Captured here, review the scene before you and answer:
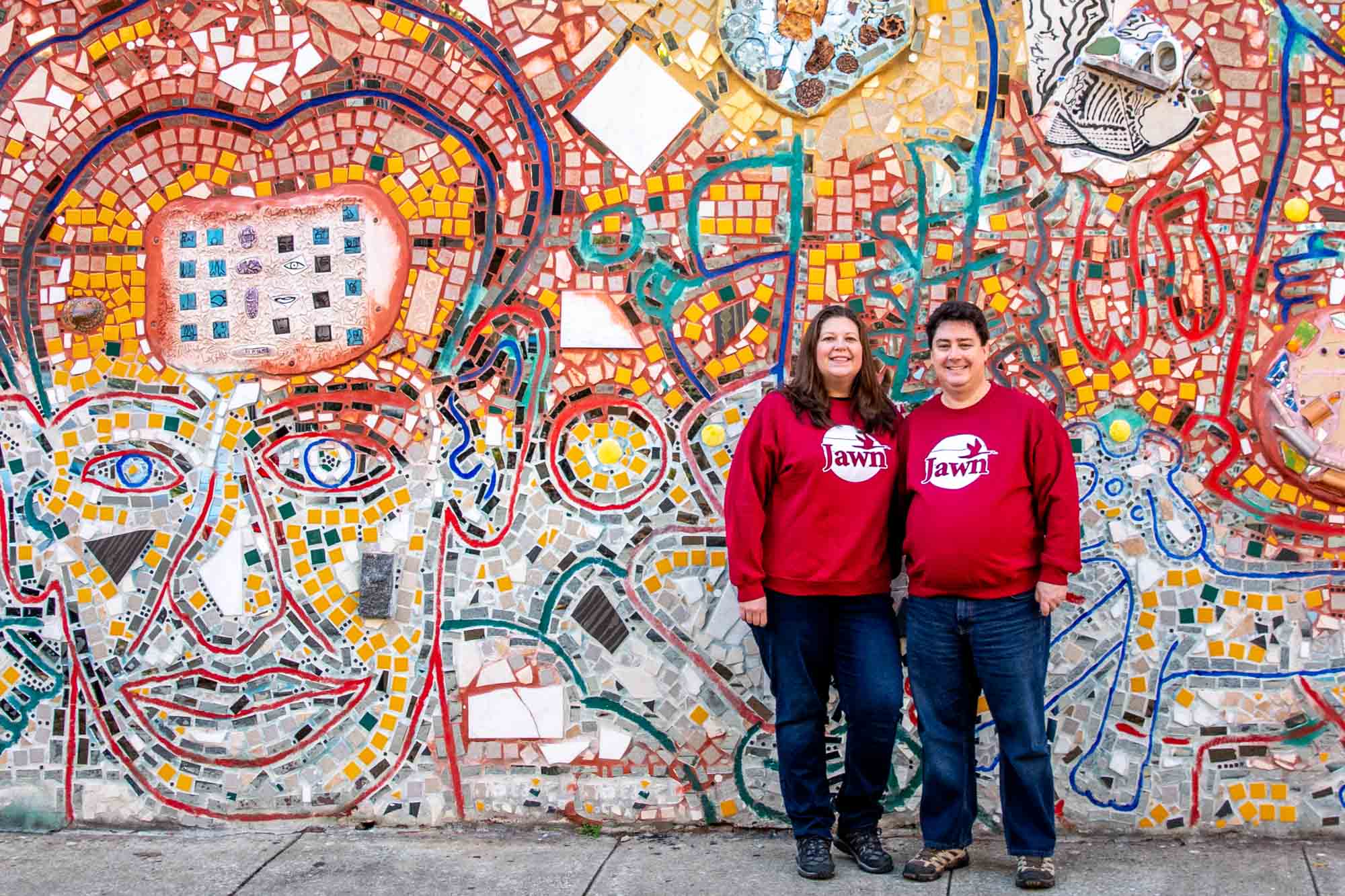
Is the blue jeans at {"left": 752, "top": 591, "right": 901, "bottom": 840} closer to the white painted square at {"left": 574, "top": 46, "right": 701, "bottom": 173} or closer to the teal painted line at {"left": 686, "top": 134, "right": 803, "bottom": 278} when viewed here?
the teal painted line at {"left": 686, "top": 134, "right": 803, "bottom": 278}

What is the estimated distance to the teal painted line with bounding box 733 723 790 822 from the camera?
14.4ft

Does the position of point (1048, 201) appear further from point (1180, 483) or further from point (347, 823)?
point (347, 823)

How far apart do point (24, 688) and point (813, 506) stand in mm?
2862

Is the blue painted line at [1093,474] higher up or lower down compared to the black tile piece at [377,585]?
higher up

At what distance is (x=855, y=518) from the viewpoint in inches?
155

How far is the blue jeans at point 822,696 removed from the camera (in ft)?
13.0

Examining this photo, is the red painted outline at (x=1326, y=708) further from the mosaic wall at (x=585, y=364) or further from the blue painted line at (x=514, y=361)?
the blue painted line at (x=514, y=361)

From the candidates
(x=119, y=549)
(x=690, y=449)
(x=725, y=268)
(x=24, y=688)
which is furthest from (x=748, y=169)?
(x=24, y=688)

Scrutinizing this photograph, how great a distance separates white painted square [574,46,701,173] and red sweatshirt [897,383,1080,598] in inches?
53.7

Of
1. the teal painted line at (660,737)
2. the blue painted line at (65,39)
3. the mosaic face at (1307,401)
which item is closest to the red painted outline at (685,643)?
the teal painted line at (660,737)

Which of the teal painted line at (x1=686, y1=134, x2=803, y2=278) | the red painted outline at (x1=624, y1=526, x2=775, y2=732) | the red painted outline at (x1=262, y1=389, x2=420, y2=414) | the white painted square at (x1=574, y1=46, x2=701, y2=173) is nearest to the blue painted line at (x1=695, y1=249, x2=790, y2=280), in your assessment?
the teal painted line at (x1=686, y1=134, x2=803, y2=278)

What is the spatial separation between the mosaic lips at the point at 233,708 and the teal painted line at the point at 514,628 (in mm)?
351

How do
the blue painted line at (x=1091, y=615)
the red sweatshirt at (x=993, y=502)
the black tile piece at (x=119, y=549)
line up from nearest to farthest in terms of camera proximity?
the red sweatshirt at (x=993, y=502) → the blue painted line at (x=1091, y=615) → the black tile piece at (x=119, y=549)

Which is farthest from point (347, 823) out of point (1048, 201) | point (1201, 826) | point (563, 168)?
point (1048, 201)
